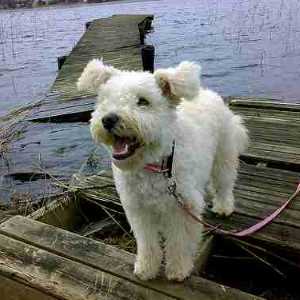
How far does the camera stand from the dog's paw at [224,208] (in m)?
4.34

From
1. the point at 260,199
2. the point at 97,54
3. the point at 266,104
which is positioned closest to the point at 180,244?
the point at 260,199

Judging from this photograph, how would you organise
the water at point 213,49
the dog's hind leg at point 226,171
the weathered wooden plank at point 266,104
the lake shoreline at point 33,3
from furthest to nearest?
1. the lake shoreline at point 33,3
2. the water at point 213,49
3. the weathered wooden plank at point 266,104
4. the dog's hind leg at point 226,171

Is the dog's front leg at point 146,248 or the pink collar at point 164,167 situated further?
the dog's front leg at point 146,248

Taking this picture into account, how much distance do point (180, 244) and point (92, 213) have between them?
1.94 metres

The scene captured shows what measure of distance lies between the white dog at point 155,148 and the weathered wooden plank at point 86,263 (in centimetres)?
11

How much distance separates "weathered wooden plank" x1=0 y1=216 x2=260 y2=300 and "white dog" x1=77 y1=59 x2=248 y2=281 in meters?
0.11

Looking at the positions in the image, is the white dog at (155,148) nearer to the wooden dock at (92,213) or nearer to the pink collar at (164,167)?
the pink collar at (164,167)

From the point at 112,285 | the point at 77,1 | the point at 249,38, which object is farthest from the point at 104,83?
the point at 77,1

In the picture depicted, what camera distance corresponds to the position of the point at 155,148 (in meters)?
2.97

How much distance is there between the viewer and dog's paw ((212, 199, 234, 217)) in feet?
14.2

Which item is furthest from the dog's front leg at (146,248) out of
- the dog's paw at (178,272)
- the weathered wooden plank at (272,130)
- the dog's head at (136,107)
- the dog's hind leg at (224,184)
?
the weathered wooden plank at (272,130)

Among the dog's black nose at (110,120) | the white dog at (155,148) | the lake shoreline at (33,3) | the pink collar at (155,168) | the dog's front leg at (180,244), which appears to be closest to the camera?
the dog's black nose at (110,120)

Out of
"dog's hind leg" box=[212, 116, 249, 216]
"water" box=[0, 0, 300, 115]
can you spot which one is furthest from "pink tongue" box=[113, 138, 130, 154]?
"water" box=[0, 0, 300, 115]

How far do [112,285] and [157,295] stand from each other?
1.13ft
